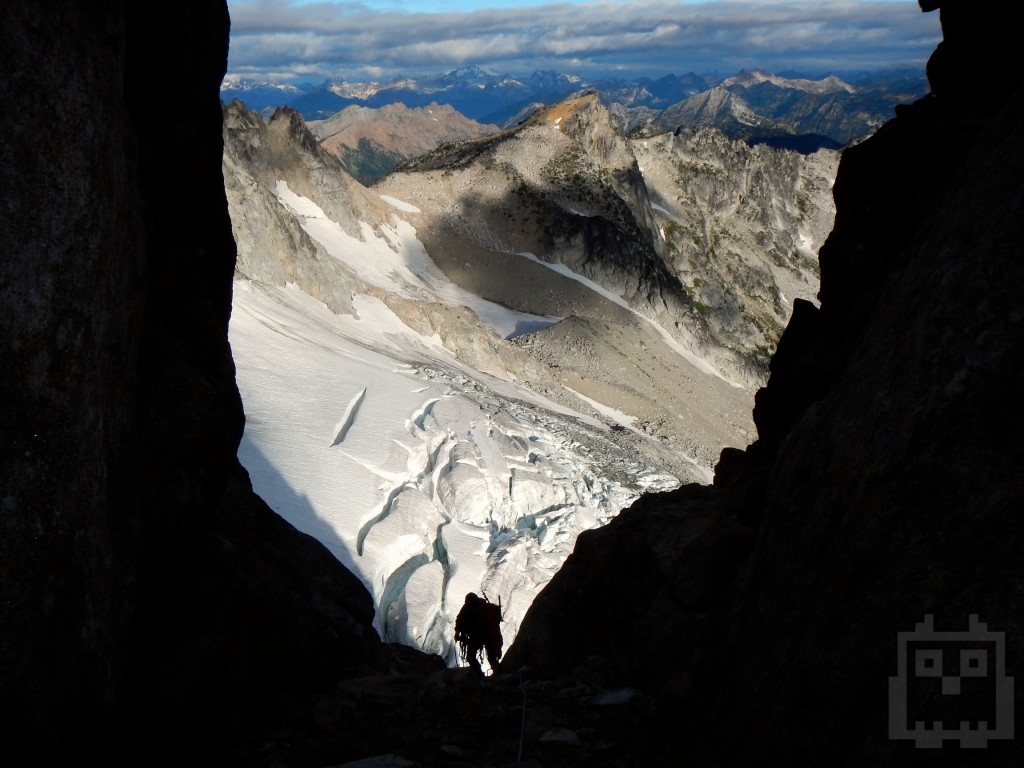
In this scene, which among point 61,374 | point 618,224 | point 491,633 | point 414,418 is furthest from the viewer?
point 618,224

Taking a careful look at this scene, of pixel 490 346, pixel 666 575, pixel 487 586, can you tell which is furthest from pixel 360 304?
pixel 666 575

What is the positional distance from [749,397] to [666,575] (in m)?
71.6

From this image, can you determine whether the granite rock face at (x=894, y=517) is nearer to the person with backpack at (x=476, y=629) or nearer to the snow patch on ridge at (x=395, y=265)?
the person with backpack at (x=476, y=629)

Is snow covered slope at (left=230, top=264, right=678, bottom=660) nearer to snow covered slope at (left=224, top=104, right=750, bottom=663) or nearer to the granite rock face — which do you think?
snow covered slope at (left=224, top=104, right=750, bottom=663)

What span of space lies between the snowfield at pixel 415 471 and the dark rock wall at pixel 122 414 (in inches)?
489

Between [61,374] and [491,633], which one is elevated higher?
[61,374]

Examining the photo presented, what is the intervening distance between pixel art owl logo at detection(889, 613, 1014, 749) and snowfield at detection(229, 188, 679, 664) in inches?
688

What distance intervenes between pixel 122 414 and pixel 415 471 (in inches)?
830

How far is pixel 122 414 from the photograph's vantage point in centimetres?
636

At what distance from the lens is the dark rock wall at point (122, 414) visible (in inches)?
201

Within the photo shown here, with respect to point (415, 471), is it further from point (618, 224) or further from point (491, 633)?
point (618, 224)

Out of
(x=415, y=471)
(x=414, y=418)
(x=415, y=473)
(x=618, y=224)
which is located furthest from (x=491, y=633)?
(x=618, y=224)

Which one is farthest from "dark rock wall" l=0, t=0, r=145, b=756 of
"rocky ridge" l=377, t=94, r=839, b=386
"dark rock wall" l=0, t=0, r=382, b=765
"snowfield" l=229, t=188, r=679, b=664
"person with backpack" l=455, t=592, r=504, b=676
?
"rocky ridge" l=377, t=94, r=839, b=386

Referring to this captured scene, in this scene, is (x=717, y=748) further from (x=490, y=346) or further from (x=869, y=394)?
(x=490, y=346)
